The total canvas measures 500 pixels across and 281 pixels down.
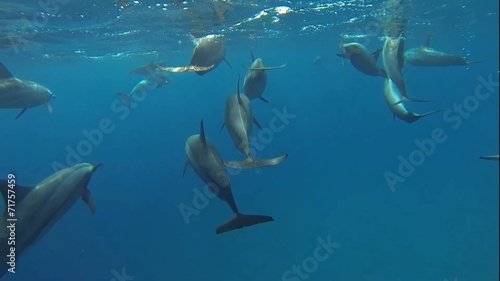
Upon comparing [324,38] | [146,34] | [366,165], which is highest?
[146,34]

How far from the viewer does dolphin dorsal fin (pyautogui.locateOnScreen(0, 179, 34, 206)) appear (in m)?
4.71

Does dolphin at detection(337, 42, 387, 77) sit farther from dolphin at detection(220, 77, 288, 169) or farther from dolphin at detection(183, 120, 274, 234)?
dolphin at detection(183, 120, 274, 234)

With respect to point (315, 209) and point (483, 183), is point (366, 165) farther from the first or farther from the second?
point (315, 209)

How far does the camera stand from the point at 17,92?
8.23m

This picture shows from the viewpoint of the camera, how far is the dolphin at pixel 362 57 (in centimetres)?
795

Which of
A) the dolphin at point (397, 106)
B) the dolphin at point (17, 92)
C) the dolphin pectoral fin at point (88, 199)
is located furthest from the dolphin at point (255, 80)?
the dolphin at point (17, 92)

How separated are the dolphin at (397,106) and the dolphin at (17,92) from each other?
301 inches

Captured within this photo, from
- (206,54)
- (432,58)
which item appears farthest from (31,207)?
(432,58)

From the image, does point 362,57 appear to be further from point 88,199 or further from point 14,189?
point 14,189

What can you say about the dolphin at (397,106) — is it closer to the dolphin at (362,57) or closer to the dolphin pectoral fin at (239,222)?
the dolphin at (362,57)

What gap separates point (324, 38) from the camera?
29375 mm

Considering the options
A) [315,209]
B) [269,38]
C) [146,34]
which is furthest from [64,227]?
[269,38]

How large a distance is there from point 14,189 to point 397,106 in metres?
6.42

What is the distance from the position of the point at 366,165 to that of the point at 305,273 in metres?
20.5
